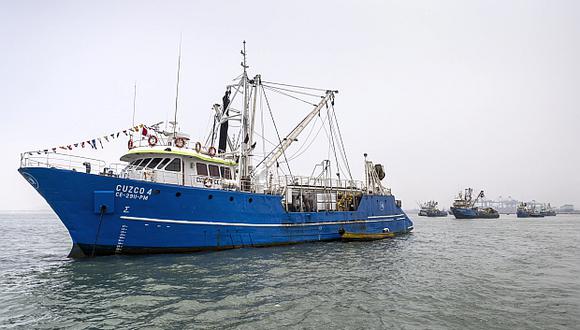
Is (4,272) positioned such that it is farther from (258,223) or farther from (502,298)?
(502,298)

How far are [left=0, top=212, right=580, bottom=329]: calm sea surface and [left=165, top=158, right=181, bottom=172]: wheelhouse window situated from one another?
4.32m

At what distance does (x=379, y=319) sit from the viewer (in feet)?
25.5

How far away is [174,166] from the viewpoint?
16.5 metres

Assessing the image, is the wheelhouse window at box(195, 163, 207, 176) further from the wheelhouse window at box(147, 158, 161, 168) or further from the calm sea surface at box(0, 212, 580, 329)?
the calm sea surface at box(0, 212, 580, 329)

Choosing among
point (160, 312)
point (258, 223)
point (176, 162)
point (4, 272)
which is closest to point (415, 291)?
point (160, 312)

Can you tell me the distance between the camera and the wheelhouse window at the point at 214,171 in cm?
1818

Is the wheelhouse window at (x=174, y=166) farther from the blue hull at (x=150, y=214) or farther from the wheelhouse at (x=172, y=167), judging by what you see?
the blue hull at (x=150, y=214)

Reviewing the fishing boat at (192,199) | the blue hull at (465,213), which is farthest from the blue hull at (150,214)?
the blue hull at (465,213)

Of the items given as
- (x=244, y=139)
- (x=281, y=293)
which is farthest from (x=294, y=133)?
(x=281, y=293)

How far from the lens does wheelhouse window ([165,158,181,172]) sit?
53.8 ft

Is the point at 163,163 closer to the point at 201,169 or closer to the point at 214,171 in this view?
the point at 201,169

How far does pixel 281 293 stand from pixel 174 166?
Result: 9.61 metres

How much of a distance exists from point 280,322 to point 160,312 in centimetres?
290

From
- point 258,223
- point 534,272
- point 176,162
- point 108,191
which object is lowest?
point 534,272
